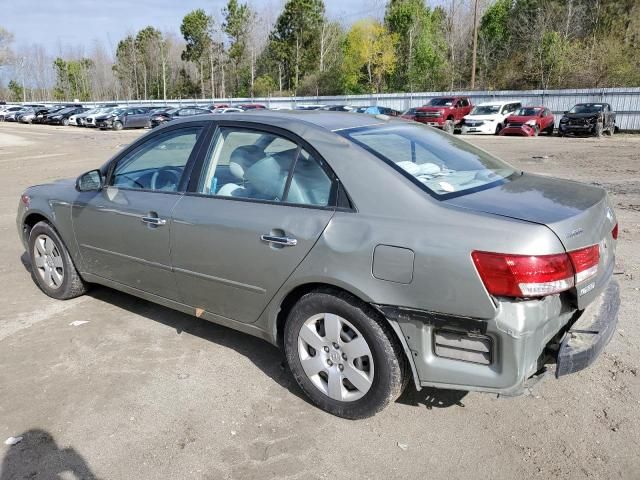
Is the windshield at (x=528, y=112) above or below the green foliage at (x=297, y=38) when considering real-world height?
below

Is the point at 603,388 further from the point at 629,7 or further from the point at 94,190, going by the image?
the point at 629,7

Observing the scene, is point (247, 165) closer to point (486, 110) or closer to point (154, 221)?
point (154, 221)

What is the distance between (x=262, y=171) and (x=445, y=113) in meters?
28.4

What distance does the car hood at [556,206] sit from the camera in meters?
2.57

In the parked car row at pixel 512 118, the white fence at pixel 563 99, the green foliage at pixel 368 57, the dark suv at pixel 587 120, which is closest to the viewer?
the dark suv at pixel 587 120

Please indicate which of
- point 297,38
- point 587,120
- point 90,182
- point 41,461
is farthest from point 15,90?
point 41,461

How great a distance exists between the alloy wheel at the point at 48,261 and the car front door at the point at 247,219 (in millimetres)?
1792

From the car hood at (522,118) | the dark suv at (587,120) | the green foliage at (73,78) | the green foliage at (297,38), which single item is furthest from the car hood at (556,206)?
the green foliage at (73,78)

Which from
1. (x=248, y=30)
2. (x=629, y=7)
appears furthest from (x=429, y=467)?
(x=248, y=30)

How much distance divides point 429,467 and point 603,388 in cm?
139

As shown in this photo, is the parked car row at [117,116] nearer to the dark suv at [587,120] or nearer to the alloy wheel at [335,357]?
the dark suv at [587,120]

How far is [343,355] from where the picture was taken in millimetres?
2975

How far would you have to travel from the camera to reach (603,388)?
3.35 meters

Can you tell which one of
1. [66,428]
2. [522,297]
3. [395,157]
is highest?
[395,157]
